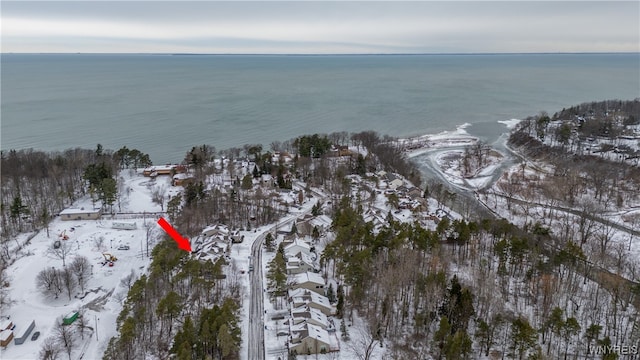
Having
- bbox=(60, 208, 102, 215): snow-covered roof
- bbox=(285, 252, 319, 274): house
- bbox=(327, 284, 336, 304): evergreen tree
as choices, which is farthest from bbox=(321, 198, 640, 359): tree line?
bbox=(60, 208, 102, 215): snow-covered roof

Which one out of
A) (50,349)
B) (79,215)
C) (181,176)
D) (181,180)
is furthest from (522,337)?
(181,176)

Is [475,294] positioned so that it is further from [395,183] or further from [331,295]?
[395,183]

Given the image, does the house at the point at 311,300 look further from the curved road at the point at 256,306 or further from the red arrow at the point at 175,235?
the red arrow at the point at 175,235

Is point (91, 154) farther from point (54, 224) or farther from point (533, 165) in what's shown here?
point (533, 165)

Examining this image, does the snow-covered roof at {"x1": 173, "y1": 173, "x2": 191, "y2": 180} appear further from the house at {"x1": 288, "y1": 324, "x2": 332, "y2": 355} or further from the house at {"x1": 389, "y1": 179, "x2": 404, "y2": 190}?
the house at {"x1": 288, "y1": 324, "x2": 332, "y2": 355}

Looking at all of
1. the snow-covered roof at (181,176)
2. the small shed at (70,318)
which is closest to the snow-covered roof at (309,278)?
the small shed at (70,318)

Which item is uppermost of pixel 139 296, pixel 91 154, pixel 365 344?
pixel 91 154

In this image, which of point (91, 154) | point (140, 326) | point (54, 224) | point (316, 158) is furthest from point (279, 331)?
point (91, 154)
